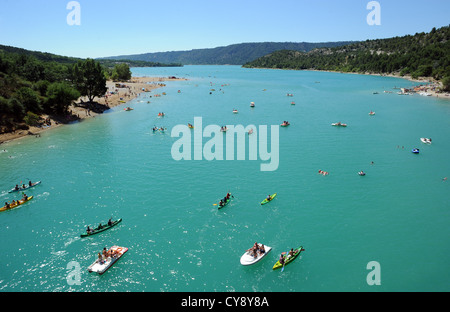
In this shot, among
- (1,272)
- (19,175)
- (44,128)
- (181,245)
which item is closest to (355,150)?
(181,245)

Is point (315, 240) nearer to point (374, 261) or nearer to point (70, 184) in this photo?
point (374, 261)

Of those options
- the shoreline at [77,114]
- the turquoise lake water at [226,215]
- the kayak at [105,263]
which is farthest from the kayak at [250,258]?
the shoreline at [77,114]

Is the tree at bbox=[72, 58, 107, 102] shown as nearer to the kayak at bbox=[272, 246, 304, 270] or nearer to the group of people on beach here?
the group of people on beach

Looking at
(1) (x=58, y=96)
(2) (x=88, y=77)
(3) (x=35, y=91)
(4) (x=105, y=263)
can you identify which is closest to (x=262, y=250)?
(4) (x=105, y=263)

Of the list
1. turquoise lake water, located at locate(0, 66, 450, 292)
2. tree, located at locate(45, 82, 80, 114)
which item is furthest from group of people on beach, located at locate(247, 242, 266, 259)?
tree, located at locate(45, 82, 80, 114)

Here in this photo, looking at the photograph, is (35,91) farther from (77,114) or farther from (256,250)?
(256,250)

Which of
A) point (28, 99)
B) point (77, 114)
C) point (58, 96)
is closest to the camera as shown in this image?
point (28, 99)

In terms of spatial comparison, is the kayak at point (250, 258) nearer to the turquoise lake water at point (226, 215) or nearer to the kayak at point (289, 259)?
the turquoise lake water at point (226, 215)
